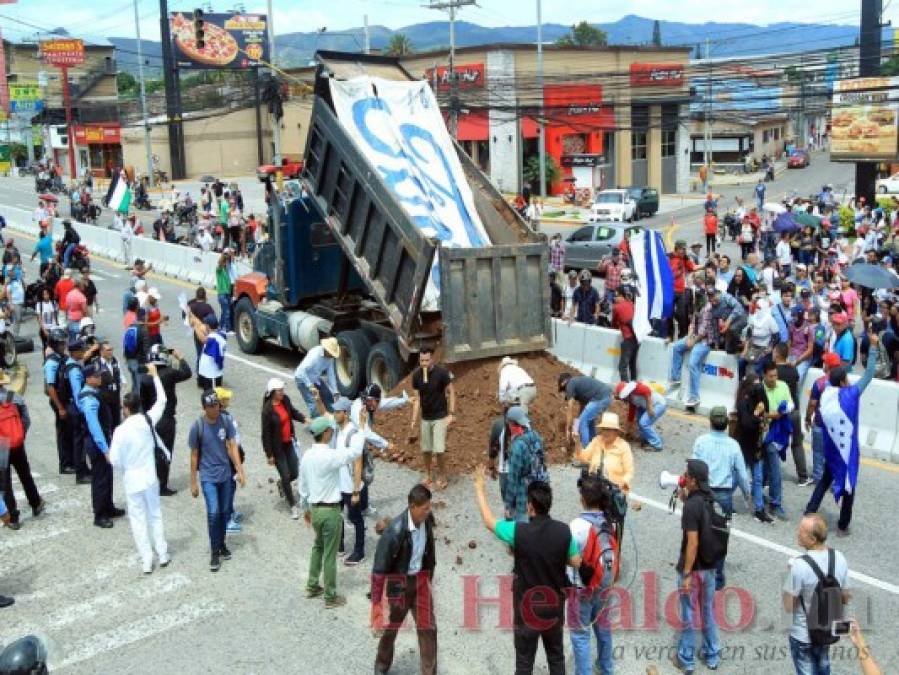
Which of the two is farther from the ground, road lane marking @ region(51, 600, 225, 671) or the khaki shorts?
the khaki shorts

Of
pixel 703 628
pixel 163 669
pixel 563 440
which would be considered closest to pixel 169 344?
pixel 563 440

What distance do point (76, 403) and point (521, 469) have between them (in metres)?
5.34

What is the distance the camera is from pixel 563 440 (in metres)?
11.8

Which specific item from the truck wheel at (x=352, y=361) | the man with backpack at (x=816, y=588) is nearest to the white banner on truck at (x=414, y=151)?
the truck wheel at (x=352, y=361)

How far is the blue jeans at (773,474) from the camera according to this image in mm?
9859

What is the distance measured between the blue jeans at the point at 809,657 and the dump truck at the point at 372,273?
6.59 meters

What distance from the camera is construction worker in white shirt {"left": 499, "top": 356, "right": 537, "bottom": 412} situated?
10.6m

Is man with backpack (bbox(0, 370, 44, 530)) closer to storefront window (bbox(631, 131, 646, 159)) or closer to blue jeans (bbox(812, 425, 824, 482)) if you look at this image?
blue jeans (bbox(812, 425, 824, 482))

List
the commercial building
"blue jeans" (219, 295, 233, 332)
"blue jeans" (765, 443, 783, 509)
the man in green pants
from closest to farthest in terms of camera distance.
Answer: the man in green pants < "blue jeans" (765, 443, 783, 509) < "blue jeans" (219, 295, 233, 332) < the commercial building

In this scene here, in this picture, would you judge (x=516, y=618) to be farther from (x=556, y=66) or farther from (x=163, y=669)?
(x=556, y=66)

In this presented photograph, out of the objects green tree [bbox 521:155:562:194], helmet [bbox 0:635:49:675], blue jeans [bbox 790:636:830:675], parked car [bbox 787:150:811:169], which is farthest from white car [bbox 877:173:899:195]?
helmet [bbox 0:635:49:675]

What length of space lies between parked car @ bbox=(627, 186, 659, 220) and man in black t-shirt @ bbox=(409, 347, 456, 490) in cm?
3217

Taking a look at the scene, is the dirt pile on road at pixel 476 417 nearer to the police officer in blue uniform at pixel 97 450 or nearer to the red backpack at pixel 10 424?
the police officer in blue uniform at pixel 97 450

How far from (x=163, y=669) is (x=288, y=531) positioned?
105 inches
